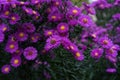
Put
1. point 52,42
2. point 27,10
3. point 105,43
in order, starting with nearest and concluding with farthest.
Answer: point 52,42 → point 27,10 → point 105,43

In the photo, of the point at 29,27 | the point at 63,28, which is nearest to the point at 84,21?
the point at 63,28

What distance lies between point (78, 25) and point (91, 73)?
0.72 meters

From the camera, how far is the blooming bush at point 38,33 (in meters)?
3.47

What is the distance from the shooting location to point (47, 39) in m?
3.51

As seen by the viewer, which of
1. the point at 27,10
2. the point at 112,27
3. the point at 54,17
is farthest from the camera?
the point at 112,27

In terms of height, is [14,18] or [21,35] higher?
[14,18]

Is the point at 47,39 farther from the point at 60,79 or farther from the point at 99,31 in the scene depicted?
the point at 99,31

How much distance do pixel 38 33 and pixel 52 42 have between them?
0.95ft

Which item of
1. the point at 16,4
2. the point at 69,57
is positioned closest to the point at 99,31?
the point at 69,57

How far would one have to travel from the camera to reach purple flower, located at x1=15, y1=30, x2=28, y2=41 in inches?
137

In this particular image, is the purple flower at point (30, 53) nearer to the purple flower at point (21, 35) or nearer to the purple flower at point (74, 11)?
the purple flower at point (21, 35)

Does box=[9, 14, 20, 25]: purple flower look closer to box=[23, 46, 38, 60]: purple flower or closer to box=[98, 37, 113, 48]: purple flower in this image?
box=[23, 46, 38, 60]: purple flower

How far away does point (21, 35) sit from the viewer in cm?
349

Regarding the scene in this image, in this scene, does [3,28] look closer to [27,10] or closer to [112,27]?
[27,10]
